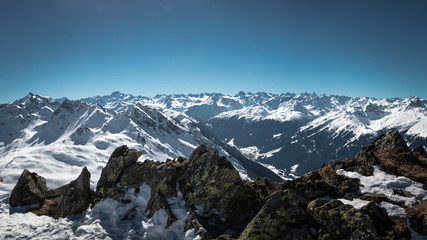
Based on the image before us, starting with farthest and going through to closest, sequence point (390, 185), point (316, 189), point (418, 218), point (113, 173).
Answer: point (113, 173), point (390, 185), point (316, 189), point (418, 218)

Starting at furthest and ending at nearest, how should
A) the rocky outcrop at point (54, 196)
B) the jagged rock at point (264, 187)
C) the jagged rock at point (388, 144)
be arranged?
the jagged rock at point (388, 144) → the rocky outcrop at point (54, 196) → the jagged rock at point (264, 187)

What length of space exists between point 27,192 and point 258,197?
88.3 feet

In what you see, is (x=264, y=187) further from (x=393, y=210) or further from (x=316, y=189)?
(x=393, y=210)

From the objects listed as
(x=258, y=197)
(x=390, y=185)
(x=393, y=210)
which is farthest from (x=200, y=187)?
(x=390, y=185)

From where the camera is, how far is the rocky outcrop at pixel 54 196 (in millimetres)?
24297

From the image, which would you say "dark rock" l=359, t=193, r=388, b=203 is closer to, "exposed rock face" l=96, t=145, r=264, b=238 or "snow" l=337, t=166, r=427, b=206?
"snow" l=337, t=166, r=427, b=206

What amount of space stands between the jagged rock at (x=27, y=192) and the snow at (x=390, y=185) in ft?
110

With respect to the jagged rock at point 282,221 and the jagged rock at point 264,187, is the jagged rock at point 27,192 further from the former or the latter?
the jagged rock at point 282,221

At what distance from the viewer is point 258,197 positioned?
2083 cm

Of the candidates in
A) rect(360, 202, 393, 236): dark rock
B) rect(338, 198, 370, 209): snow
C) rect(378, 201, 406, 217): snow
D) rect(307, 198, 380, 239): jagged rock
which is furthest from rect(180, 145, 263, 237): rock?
rect(378, 201, 406, 217): snow

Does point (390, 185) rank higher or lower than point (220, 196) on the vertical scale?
higher

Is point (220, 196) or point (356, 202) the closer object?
point (356, 202)

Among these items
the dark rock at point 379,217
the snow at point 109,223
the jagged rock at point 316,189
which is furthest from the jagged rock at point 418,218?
the snow at point 109,223

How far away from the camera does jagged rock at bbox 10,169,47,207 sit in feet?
90.8
